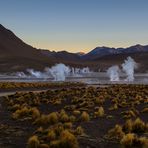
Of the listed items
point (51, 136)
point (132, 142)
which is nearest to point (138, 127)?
point (132, 142)

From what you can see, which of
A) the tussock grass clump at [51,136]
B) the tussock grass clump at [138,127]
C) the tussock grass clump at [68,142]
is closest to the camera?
the tussock grass clump at [68,142]

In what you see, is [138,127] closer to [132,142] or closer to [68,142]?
[132,142]

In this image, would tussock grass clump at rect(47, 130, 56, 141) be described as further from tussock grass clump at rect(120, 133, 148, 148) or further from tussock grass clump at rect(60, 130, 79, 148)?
tussock grass clump at rect(120, 133, 148, 148)

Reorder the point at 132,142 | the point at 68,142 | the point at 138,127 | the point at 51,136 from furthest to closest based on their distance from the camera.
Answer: the point at 138,127 < the point at 51,136 < the point at 132,142 < the point at 68,142

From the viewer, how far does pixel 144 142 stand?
14.9 m

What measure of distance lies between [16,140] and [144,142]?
4814 millimetres

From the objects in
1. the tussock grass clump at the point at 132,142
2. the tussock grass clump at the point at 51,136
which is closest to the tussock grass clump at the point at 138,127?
the tussock grass clump at the point at 132,142

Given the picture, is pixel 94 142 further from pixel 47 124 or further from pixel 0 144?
pixel 47 124

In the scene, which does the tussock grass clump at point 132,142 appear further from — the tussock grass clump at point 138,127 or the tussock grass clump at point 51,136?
the tussock grass clump at point 138,127

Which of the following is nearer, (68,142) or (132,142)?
(68,142)

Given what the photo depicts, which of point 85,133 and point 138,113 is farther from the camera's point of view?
point 138,113

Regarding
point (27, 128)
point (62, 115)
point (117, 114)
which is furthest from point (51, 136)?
point (117, 114)

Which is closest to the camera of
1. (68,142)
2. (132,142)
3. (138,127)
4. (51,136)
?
(68,142)

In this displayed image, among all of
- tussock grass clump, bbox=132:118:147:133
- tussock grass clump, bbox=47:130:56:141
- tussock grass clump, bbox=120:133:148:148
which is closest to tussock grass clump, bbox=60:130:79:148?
tussock grass clump, bbox=47:130:56:141
